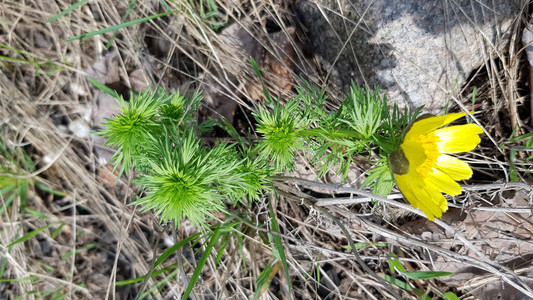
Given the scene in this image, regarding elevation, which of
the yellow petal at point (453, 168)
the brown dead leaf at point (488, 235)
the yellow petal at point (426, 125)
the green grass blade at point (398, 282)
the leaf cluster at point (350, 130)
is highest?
the yellow petal at point (426, 125)

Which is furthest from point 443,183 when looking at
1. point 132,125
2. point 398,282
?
point 132,125

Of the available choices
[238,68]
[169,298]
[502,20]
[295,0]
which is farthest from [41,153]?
[502,20]

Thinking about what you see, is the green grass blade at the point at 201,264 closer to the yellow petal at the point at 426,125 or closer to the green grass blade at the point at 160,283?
the green grass blade at the point at 160,283

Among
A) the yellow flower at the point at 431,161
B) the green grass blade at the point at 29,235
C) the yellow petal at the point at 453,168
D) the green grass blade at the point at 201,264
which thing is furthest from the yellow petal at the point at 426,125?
the green grass blade at the point at 29,235

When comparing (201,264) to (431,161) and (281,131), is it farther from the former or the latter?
(431,161)

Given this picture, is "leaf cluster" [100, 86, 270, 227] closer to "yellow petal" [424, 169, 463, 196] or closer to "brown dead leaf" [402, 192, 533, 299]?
"yellow petal" [424, 169, 463, 196]

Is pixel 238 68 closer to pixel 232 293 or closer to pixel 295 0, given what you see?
pixel 295 0
